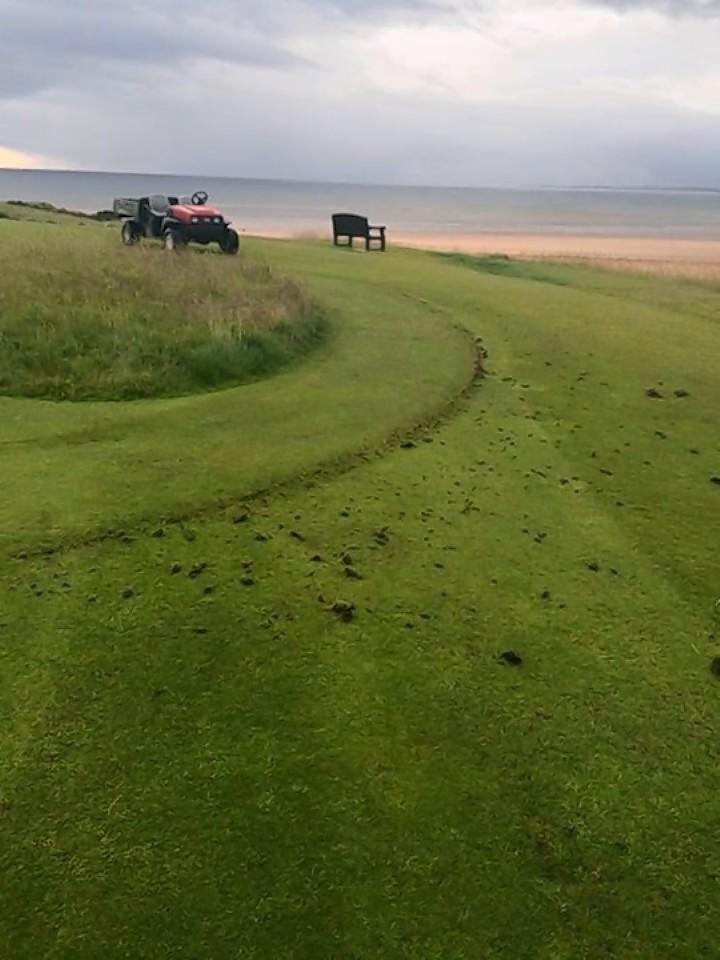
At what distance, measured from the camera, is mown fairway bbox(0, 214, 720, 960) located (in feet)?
12.0

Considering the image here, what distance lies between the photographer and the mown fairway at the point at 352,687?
3.67 m

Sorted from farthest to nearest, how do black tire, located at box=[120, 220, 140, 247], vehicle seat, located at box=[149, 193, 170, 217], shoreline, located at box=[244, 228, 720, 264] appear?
shoreline, located at box=[244, 228, 720, 264] → vehicle seat, located at box=[149, 193, 170, 217] → black tire, located at box=[120, 220, 140, 247]

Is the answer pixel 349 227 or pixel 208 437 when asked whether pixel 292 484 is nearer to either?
pixel 208 437

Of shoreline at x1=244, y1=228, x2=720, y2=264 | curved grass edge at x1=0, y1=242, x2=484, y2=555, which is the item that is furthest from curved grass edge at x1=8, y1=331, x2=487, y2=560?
shoreline at x1=244, y1=228, x2=720, y2=264

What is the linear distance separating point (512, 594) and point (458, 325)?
825 cm

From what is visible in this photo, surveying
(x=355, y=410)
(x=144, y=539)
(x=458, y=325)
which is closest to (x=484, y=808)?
(x=144, y=539)

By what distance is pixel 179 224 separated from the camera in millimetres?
20281

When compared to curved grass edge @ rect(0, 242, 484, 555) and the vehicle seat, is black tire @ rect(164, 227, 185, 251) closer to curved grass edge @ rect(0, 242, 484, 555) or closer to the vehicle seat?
the vehicle seat

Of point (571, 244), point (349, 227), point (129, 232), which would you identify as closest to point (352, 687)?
point (129, 232)

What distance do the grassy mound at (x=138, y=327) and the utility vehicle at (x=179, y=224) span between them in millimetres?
5894

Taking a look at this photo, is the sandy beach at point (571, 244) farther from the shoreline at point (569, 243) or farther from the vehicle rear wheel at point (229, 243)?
the vehicle rear wheel at point (229, 243)

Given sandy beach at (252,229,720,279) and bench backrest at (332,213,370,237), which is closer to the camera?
bench backrest at (332,213,370,237)

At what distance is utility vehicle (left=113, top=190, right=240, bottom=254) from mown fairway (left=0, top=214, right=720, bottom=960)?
39.6 feet

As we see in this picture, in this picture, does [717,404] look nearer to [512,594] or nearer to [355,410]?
[355,410]
